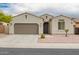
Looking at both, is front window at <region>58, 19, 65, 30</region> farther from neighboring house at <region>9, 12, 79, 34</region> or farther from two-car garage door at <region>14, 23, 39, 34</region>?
two-car garage door at <region>14, 23, 39, 34</region>

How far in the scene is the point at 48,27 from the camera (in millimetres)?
47344

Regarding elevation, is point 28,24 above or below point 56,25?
above

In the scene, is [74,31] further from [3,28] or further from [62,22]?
[3,28]

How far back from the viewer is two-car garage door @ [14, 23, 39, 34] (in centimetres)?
4491

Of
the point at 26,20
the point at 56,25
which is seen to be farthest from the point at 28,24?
the point at 56,25

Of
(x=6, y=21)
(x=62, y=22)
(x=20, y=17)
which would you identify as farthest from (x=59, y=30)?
(x=6, y=21)

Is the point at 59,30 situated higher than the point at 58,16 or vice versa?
the point at 58,16

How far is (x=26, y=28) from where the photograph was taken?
45.3 m

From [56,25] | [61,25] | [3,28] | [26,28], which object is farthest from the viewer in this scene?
[3,28]

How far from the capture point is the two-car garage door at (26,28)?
4491cm

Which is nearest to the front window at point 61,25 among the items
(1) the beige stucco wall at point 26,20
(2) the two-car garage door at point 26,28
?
(1) the beige stucco wall at point 26,20

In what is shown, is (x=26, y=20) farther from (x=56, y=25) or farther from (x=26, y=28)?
(x=56, y=25)

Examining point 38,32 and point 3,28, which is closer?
point 38,32

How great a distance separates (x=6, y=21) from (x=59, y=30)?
1159 cm
